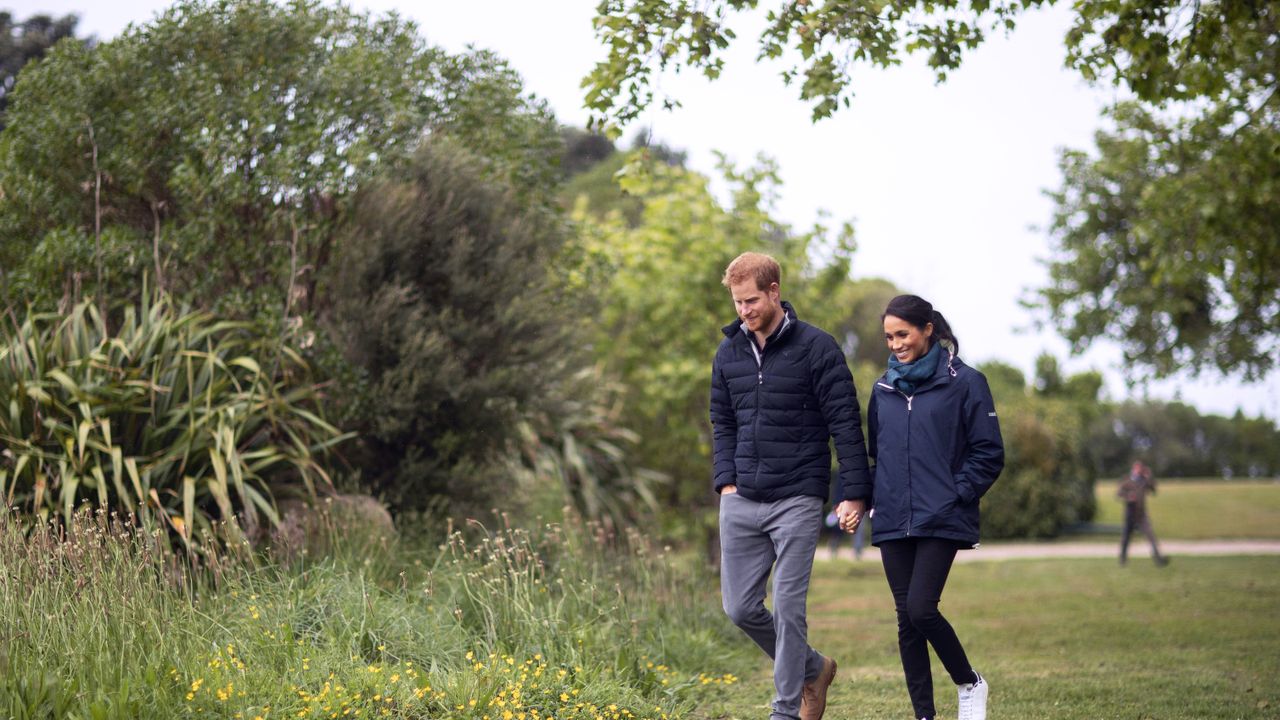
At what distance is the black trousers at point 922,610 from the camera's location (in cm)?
489

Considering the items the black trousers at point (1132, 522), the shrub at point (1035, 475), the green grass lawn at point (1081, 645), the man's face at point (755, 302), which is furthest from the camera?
the shrub at point (1035, 475)

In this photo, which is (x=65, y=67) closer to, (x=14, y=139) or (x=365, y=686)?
(x=14, y=139)

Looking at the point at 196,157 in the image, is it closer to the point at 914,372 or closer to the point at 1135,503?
the point at 914,372

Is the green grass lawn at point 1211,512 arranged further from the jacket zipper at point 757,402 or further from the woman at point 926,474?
the jacket zipper at point 757,402

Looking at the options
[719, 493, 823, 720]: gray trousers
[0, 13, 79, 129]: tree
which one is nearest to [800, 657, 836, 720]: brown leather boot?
[719, 493, 823, 720]: gray trousers

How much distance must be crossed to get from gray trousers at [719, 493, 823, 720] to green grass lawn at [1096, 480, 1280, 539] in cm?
2092

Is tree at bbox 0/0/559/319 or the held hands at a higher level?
tree at bbox 0/0/559/319

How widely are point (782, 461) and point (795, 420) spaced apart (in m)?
0.19

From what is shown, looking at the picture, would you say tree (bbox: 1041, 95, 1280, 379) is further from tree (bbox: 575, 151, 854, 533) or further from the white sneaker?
the white sneaker

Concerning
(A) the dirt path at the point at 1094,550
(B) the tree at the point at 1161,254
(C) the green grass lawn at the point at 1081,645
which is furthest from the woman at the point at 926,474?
(A) the dirt path at the point at 1094,550

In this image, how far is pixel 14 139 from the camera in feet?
28.8

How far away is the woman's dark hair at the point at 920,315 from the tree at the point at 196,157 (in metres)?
4.67

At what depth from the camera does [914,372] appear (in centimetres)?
505

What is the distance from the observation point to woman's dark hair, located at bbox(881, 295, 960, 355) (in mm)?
5059
